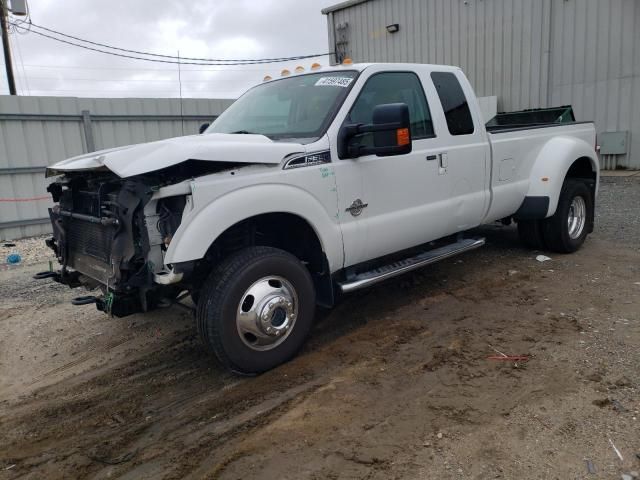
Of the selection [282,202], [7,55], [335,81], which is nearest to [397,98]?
[335,81]

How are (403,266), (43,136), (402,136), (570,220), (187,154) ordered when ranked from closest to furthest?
(187,154), (402,136), (403,266), (570,220), (43,136)

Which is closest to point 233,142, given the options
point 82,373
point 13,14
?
point 82,373

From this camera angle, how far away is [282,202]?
3.61 meters

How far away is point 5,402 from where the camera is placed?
3.66 m

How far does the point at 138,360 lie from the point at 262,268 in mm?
1456

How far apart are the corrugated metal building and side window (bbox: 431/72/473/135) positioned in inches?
385

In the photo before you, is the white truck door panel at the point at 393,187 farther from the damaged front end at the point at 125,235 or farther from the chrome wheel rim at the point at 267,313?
the damaged front end at the point at 125,235

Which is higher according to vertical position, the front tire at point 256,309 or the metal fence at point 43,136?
the metal fence at point 43,136

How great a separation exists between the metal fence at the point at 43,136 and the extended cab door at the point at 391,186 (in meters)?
7.97

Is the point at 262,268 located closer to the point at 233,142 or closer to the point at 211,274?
the point at 211,274

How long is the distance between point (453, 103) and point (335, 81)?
1.31 metres

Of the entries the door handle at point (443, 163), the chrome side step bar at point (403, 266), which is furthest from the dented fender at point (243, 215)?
the door handle at point (443, 163)

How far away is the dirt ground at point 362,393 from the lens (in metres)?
2.72

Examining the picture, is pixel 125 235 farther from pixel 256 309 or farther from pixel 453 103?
pixel 453 103
